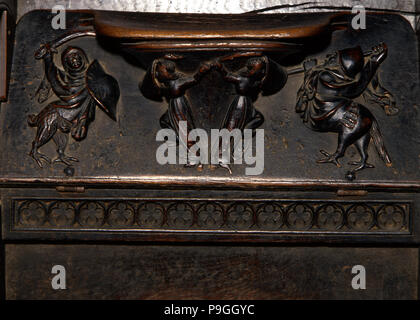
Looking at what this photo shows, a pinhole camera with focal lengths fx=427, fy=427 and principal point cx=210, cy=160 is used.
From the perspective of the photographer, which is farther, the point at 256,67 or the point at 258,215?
the point at 258,215

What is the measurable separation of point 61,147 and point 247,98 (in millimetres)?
625

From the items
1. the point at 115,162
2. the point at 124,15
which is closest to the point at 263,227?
the point at 115,162

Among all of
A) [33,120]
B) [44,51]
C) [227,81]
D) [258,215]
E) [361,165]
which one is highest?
[44,51]

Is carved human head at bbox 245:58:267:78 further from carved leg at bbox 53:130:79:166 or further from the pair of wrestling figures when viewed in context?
carved leg at bbox 53:130:79:166

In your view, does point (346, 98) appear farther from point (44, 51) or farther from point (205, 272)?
point (44, 51)

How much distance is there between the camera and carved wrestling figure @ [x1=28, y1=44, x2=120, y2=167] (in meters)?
1.39

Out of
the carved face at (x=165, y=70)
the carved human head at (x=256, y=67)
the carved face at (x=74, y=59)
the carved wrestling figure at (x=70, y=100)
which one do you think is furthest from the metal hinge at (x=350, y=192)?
the carved face at (x=74, y=59)

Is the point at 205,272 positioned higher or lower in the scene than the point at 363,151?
lower

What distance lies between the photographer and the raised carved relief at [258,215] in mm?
1387

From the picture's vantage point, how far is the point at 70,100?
4.56 feet

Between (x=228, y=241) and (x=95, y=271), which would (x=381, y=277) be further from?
(x=95, y=271)

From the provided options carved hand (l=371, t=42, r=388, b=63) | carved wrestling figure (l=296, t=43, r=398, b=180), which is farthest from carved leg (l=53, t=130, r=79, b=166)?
carved hand (l=371, t=42, r=388, b=63)

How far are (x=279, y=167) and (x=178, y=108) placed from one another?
0.38 metres

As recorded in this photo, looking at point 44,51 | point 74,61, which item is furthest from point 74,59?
point 44,51
